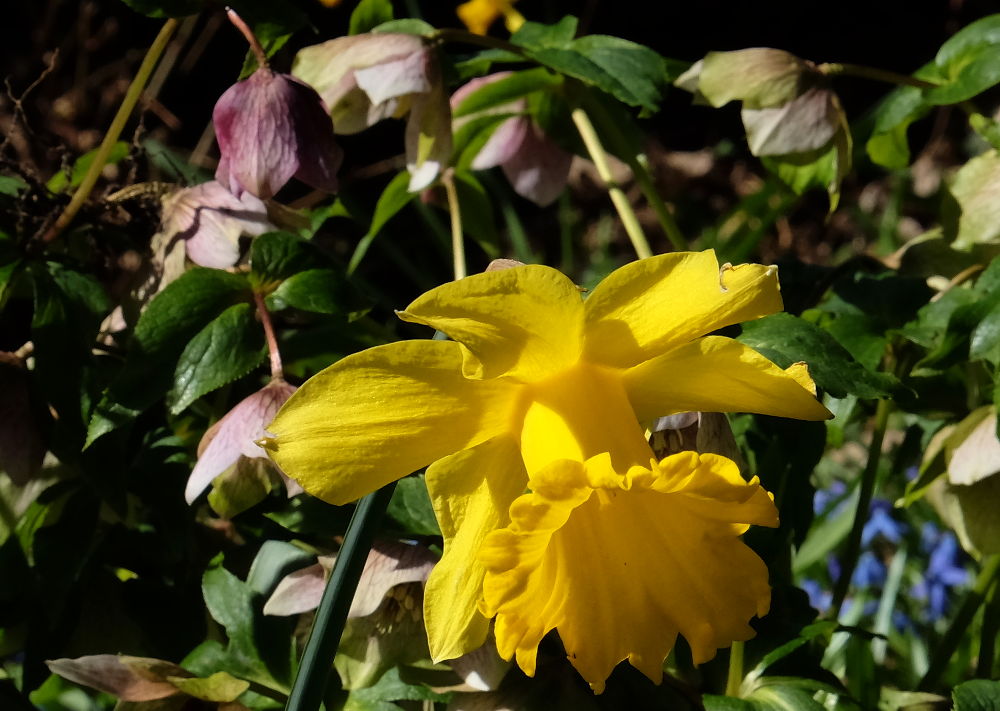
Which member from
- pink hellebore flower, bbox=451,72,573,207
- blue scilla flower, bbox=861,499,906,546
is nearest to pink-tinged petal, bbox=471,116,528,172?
pink hellebore flower, bbox=451,72,573,207

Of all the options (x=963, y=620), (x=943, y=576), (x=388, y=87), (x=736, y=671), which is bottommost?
(x=943, y=576)

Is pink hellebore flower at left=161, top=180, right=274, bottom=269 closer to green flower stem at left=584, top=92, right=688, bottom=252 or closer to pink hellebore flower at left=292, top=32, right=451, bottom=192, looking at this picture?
pink hellebore flower at left=292, top=32, right=451, bottom=192

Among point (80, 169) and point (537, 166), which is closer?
point (80, 169)

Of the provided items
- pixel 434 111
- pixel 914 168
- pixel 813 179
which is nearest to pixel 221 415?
pixel 434 111

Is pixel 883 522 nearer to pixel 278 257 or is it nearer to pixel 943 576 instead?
pixel 943 576

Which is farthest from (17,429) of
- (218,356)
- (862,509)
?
(862,509)

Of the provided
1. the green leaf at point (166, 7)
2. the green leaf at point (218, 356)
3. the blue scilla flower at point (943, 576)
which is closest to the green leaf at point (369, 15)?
the green leaf at point (166, 7)
